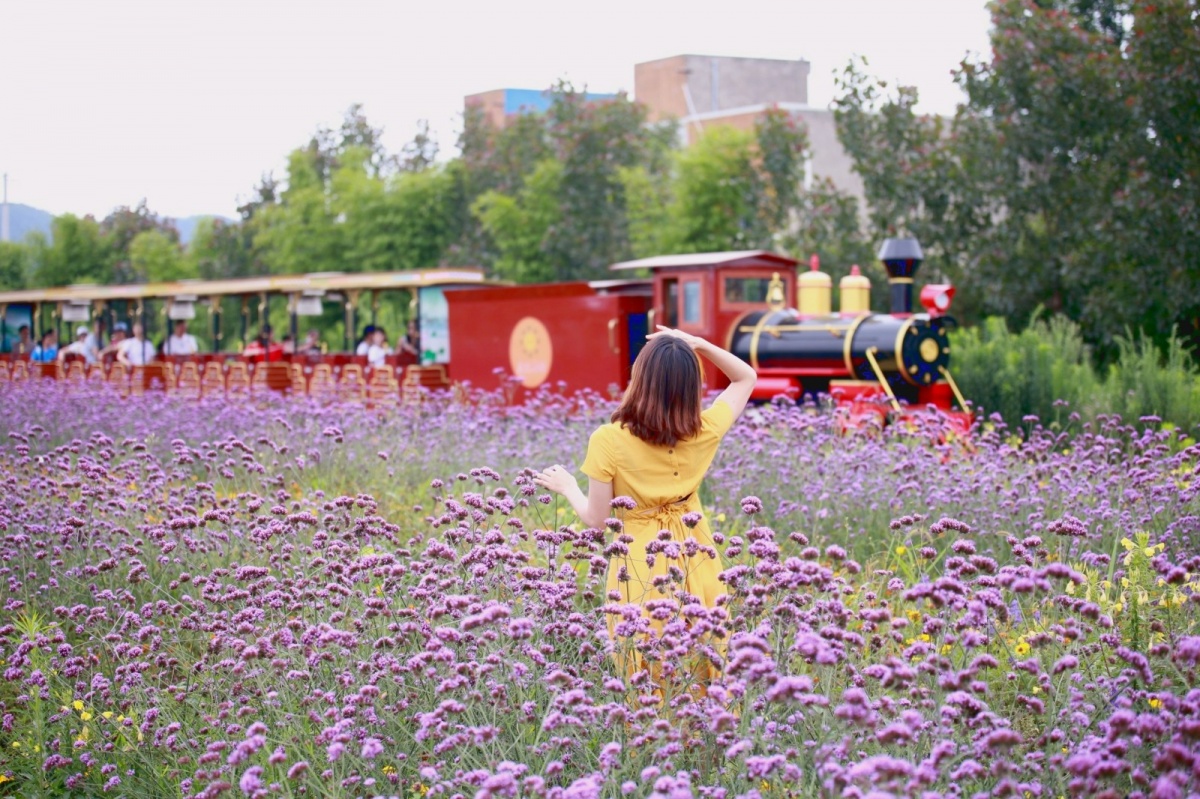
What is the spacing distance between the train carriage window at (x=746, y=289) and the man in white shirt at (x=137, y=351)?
1345 centimetres

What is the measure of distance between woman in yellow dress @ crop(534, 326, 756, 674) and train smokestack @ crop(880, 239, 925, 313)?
1044 centimetres

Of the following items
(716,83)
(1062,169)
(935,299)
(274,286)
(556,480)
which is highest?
(716,83)

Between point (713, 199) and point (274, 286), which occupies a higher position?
point (713, 199)

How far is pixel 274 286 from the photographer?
24.0 metres

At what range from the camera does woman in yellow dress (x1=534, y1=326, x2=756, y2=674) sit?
4391 millimetres

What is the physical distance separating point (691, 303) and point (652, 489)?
10.5 meters

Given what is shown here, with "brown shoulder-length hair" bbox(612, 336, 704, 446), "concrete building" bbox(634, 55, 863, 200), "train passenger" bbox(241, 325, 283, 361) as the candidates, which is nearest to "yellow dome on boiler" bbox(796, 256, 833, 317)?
"brown shoulder-length hair" bbox(612, 336, 704, 446)

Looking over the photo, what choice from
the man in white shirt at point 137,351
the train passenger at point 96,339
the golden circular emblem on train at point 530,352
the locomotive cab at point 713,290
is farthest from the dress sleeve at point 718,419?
the train passenger at point 96,339

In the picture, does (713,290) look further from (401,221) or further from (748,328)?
(401,221)

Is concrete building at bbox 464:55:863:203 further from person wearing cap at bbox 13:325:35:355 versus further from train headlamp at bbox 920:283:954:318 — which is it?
train headlamp at bbox 920:283:954:318

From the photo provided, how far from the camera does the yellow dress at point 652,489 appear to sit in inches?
175

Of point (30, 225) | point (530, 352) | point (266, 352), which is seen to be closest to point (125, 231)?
point (30, 225)

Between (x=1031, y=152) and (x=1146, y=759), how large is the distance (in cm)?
1750

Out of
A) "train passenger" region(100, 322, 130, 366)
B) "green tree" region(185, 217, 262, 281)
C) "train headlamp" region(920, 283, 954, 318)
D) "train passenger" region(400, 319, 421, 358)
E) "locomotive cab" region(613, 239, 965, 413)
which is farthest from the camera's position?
"green tree" region(185, 217, 262, 281)
